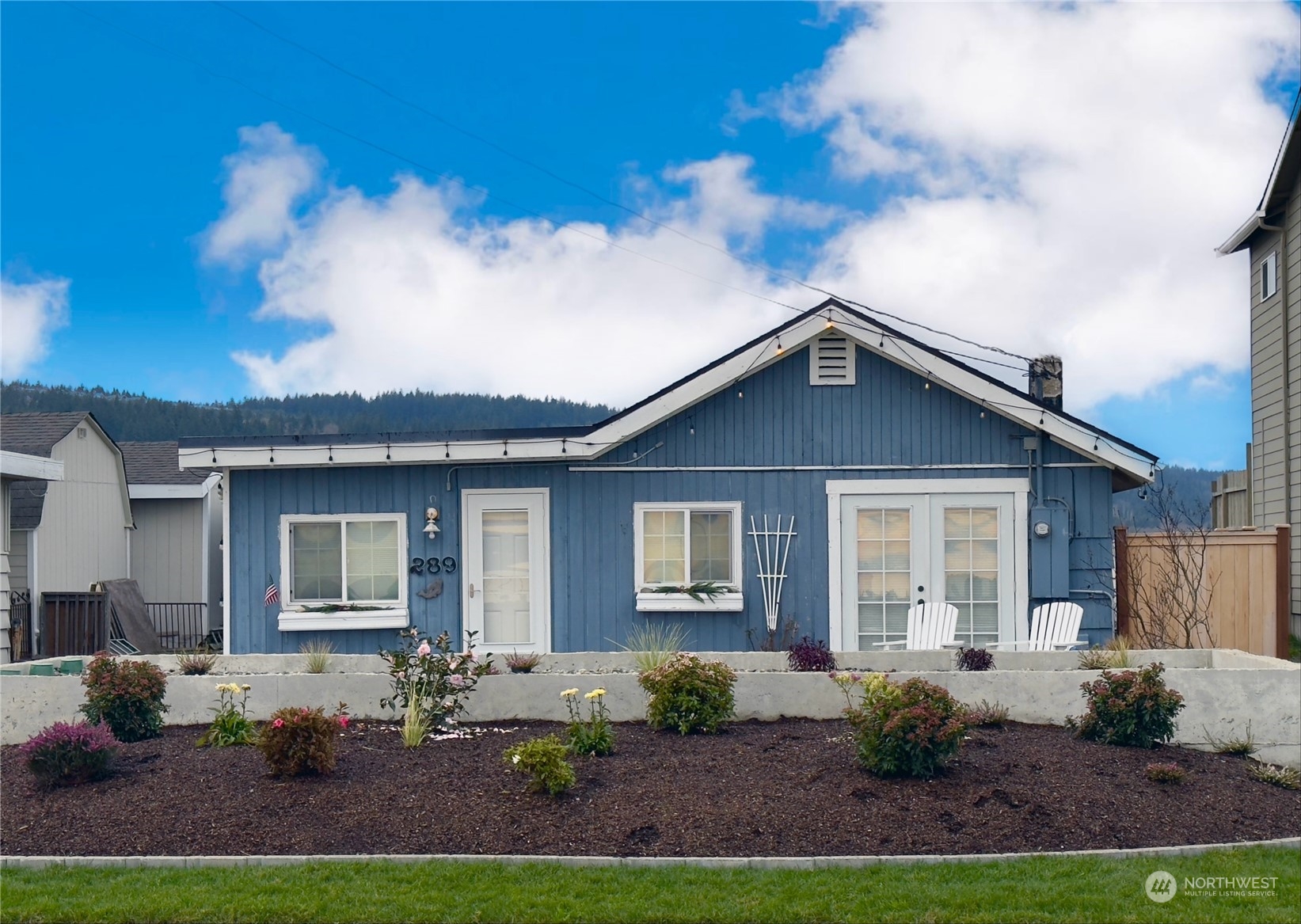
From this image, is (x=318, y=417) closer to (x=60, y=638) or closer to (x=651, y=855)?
(x=60, y=638)

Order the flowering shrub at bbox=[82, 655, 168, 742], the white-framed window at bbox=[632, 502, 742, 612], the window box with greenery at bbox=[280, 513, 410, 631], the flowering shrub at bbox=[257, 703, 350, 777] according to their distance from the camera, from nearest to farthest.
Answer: the flowering shrub at bbox=[257, 703, 350, 777], the flowering shrub at bbox=[82, 655, 168, 742], the white-framed window at bbox=[632, 502, 742, 612], the window box with greenery at bbox=[280, 513, 410, 631]

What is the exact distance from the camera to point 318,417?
129 feet

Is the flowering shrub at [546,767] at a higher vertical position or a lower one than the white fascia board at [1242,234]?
lower

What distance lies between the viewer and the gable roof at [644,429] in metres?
12.6

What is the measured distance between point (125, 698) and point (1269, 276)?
56.7 ft

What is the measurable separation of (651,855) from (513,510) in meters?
6.84

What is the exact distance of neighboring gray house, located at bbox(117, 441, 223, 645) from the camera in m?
21.0

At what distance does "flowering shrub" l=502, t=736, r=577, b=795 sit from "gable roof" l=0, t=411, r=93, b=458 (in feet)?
41.5

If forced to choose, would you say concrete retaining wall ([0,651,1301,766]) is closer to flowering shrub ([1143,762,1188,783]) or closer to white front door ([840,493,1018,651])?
flowering shrub ([1143,762,1188,783])

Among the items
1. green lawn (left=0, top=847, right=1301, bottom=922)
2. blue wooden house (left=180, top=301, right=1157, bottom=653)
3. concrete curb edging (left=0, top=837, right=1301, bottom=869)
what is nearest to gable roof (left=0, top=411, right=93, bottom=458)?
blue wooden house (left=180, top=301, right=1157, bottom=653)

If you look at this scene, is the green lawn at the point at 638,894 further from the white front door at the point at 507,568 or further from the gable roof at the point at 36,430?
the gable roof at the point at 36,430

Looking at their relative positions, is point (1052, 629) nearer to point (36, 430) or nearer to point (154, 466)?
point (36, 430)

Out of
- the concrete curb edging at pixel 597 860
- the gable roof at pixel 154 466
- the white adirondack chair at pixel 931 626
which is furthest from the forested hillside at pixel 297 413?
the concrete curb edging at pixel 597 860

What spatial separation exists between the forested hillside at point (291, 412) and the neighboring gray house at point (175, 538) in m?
13.7
